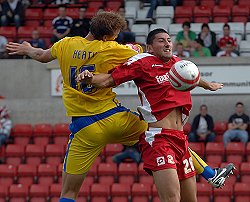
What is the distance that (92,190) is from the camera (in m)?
18.4

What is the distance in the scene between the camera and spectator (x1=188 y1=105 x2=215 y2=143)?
19.7 m

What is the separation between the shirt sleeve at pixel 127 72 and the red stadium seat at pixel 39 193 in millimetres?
7727

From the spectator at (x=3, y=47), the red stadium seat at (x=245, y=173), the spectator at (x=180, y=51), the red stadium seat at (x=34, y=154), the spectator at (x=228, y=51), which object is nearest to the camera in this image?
the red stadium seat at (x=245, y=173)

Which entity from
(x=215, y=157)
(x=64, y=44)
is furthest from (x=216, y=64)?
(x=64, y=44)

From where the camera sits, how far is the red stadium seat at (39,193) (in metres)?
18.6

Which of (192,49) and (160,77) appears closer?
(160,77)

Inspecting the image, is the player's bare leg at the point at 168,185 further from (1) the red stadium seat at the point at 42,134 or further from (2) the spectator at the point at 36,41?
(2) the spectator at the point at 36,41

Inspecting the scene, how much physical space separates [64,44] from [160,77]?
113 centimetres

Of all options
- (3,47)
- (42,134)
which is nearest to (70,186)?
(42,134)

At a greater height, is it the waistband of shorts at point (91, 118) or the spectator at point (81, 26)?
the spectator at point (81, 26)

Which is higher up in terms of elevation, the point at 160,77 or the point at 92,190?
the point at 160,77

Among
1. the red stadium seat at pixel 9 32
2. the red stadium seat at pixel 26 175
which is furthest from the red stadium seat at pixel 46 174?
the red stadium seat at pixel 9 32

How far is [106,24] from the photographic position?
446 inches

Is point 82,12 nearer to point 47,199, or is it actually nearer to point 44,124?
point 44,124
